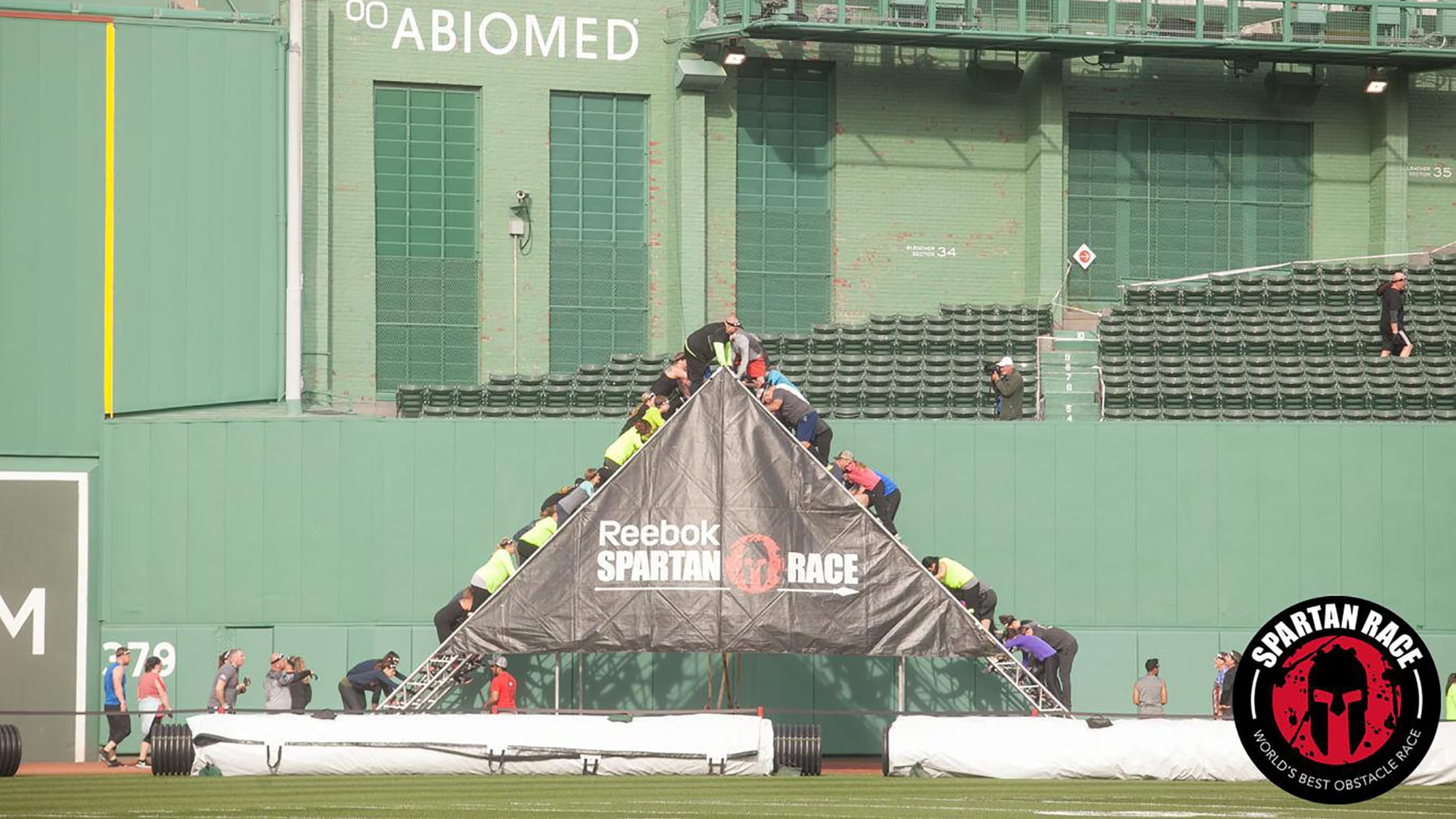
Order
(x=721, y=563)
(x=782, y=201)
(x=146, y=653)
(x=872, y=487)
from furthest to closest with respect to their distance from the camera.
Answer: (x=782, y=201) → (x=146, y=653) → (x=872, y=487) → (x=721, y=563)

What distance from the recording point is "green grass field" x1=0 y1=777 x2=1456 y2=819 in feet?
63.2

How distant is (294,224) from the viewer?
107 ft

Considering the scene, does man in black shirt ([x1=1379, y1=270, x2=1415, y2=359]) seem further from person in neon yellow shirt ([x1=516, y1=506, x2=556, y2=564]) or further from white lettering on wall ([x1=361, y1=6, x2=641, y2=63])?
person in neon yellow shirt ([x1=516, y1=506, x2=556, y2=564])

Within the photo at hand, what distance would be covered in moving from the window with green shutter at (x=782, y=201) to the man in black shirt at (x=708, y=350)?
10.8 metres

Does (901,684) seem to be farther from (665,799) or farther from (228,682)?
(228,682)

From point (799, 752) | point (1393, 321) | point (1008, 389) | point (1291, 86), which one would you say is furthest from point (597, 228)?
point (799, 752)

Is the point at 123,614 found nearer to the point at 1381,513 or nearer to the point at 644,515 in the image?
the point at 644,515

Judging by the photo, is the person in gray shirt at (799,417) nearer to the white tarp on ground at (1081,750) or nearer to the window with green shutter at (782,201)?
the white tarp on ground at (1081,750)

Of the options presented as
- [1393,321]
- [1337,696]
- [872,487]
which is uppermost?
[1393,321]

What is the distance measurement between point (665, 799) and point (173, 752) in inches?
258

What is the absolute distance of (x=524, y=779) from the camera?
23.3 meters

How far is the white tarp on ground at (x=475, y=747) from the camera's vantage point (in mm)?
23547

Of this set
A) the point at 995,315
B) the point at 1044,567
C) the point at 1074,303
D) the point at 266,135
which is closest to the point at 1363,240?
the point at 1074,303

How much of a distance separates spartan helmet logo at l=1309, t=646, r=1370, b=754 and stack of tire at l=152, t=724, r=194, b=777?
15.5 metres
